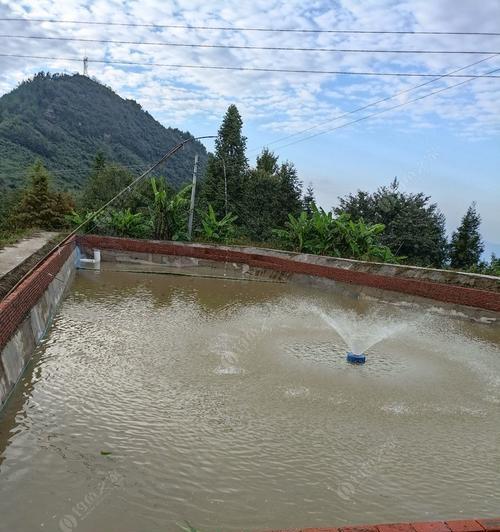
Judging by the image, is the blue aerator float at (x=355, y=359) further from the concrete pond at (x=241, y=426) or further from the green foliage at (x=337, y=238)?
the green foliage at (x=337, y=238)

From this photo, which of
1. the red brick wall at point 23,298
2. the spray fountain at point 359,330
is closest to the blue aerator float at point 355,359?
the spray fountain at point 359,330

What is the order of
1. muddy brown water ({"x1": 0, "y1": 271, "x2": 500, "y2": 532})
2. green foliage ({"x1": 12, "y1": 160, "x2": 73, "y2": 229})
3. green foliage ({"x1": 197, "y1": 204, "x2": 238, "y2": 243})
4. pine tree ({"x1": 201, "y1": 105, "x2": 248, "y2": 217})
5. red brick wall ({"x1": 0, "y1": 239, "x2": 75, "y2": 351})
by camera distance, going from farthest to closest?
pine tree ({"x1": 201, "y1": 105, "x2": 248, "y2": 217}), green foliage ({"x1": 12, "y1": 160, "x2": 73, "y2": 229}), green foliage ({"x1": 197, "y1": 204, "x2": 238, "y2": 243}), red brick wall ({"x1": 0, "y1": 239, "x2": 75, "y2": 351}), muddy brown water ({"x1": 0, "y1": 271, "x2": 500, "y2": 532})

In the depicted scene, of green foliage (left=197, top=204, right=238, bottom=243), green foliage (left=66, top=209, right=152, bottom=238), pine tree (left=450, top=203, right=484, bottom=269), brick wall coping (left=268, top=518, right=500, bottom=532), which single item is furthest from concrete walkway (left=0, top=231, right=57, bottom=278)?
pine tree (left=450, top=203, right=484, bottom=269)

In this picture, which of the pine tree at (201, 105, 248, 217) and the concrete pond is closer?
the concrete pond

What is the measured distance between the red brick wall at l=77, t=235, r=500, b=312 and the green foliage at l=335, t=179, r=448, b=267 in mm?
7398

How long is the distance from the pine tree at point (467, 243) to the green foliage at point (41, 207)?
63.6 ft

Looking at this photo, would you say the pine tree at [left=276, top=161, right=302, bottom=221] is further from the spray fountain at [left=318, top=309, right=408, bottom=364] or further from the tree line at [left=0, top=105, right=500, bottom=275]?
the spray fountain at [left=318, top=309, right=408, bottom=364]

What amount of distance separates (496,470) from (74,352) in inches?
194

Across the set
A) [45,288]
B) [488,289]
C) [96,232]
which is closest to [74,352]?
[45,288]

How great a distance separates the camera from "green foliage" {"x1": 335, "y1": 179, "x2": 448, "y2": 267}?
67.4ft

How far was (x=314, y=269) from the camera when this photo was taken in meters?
12.8

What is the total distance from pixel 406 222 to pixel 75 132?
200ft

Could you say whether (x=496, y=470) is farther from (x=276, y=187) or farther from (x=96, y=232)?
(x=276, y=187)

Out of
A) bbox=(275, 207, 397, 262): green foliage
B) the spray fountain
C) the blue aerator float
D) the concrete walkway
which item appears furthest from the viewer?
bbox=(275, 207, 397, 262): green foliage
